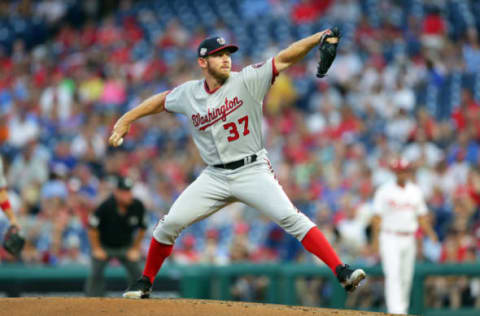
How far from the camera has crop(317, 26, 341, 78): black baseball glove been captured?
5359 millimetres

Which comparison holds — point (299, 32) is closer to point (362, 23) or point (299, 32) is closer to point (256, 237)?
point (362, 23)

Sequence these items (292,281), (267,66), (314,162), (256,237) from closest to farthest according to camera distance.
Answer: (267,66)
(292,281)
(256,237)
(314,162)

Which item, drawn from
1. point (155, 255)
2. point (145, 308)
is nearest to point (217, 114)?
point (155, 255)

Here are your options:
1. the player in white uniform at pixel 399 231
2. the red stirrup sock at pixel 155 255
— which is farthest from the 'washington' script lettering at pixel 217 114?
the player in white uniform at pixel 399 231

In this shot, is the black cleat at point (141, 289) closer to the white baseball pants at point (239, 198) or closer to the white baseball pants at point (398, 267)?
the white baseball pants at point (239, 198)

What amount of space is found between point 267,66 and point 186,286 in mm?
4799

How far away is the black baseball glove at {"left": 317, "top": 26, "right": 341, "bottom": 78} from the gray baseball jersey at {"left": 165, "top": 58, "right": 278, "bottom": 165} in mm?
395

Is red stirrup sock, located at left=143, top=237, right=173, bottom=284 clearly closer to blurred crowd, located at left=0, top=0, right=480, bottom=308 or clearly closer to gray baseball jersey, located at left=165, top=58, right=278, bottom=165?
gray baseball jersey, located at left=165, top=58, right=278, bottom=165

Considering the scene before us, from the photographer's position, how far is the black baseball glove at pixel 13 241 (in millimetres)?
6848

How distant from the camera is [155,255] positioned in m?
6.12

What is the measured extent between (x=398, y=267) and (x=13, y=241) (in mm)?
4244

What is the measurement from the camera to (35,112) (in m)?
14.9

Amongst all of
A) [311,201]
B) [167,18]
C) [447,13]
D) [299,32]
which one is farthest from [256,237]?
[167,18]

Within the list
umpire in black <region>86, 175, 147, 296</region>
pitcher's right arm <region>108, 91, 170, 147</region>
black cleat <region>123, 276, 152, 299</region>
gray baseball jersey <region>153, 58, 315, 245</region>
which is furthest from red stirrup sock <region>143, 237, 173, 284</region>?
umpire in black <region>86, 175, 147, 296</region>
